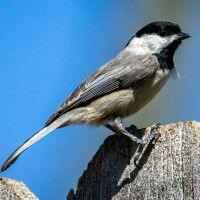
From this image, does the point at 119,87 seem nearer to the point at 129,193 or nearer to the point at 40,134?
the point at 40,134

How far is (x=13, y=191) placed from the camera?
161cm

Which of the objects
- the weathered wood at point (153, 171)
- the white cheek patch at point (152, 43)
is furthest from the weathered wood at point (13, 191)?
the white cheek patch at point (152, 43)

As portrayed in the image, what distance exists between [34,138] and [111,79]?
859 millimetres

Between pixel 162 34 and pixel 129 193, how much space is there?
5.89 feet

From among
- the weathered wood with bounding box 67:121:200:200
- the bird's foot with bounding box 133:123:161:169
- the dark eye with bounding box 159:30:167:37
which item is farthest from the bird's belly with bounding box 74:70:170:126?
the bird's foot with bounding box 133:123:161:169

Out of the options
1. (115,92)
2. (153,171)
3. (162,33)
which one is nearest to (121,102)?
(115,92)

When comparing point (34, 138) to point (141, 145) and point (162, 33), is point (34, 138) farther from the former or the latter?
point (162, 33)

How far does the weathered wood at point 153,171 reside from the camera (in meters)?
1.66

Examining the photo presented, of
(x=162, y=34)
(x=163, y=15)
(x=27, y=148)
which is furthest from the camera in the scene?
(x=163, y=15)

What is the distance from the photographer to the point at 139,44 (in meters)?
3.25

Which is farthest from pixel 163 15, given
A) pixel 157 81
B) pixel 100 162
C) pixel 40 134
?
pixel 100 162

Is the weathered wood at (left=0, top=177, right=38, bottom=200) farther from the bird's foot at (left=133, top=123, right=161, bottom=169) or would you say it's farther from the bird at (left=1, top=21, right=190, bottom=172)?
the bird at (left=1, top=21, right=190, bottom=172)

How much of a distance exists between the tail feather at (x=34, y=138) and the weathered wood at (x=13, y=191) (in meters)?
0.40

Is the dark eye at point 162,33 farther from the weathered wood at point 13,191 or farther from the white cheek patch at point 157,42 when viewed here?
the weathered wood at point 13,191
